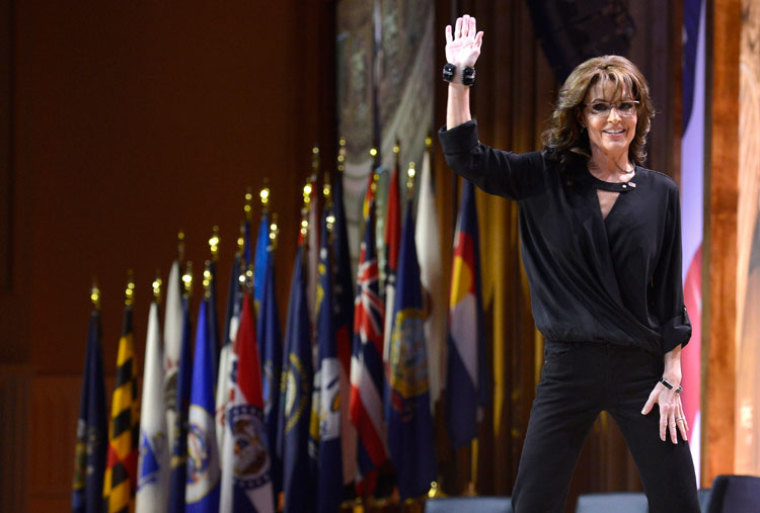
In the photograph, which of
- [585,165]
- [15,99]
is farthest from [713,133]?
[15,99]

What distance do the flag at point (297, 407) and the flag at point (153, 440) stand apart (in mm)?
546

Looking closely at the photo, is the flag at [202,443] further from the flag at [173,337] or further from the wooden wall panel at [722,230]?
the wooden wall panel at [722,230]

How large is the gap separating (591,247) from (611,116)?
0.26m

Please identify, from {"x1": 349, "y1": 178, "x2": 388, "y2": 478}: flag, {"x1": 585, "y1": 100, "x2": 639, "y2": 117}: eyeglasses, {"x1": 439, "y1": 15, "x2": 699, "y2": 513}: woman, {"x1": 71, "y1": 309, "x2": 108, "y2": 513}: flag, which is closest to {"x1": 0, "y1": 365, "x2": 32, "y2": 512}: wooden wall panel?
{"x1": 71, "y1": 309, "x2": 108, "y2": 513}: flag

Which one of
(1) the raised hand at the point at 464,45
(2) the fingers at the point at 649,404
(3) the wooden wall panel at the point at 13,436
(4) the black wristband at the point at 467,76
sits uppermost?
(1) the raised hand at the point at 464,45

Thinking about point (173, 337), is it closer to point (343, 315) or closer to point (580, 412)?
point (343, 315)

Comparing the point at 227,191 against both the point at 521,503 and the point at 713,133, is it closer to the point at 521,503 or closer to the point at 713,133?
the point at 713,133

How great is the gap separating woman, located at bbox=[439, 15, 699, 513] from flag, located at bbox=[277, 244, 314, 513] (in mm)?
2710

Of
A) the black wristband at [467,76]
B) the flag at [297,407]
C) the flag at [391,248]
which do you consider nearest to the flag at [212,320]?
the flag at [297,407]

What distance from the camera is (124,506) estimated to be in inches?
185

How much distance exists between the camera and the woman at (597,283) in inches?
79.8

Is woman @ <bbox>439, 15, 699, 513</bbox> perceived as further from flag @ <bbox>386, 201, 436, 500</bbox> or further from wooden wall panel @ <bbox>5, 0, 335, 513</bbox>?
wooden wall panel @ <bbox>5, 0, 335, 513</bbox>

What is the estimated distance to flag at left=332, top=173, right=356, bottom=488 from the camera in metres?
4.88

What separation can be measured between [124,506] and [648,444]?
3.27 metres
